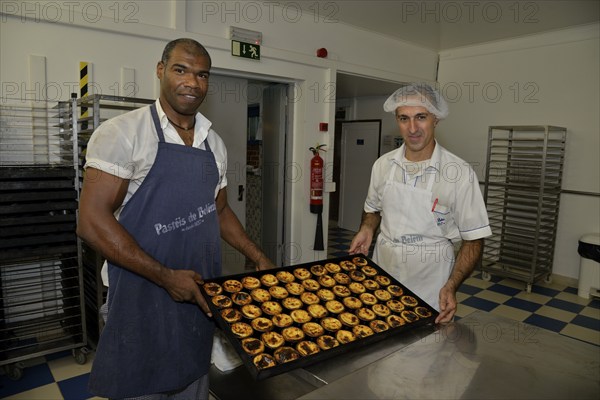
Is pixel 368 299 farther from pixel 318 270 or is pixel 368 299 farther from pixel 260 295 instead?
pixel 260 295

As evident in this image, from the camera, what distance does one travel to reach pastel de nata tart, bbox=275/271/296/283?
172 cm

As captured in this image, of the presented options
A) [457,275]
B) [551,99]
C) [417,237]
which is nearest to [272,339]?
[457,275]

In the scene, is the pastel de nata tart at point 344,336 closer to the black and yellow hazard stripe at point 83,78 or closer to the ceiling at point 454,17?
the black and yellow hazard stripe at point 83,78

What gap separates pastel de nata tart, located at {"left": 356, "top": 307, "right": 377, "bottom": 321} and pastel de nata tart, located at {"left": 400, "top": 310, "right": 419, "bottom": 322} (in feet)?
0.36

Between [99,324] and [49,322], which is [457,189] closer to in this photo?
[99,324]

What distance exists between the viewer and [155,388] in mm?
1542

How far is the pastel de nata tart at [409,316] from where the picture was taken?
155cm

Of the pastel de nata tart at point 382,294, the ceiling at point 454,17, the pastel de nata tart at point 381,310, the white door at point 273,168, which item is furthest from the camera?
the white door at point 273,168

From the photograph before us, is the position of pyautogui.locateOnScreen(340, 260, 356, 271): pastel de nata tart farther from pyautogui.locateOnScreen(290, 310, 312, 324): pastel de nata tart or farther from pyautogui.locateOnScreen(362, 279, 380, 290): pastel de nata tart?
pyautogui.locateOnScreen(290, 310, 312, 324): pastel de nata tart

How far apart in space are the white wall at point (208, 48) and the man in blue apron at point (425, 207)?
2265 mm

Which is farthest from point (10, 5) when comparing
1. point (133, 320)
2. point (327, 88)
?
point (327, 88)

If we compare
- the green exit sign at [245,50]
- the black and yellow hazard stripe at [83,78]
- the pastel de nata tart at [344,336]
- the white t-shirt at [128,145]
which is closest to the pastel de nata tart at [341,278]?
the pastel de nata tart at [344,336]

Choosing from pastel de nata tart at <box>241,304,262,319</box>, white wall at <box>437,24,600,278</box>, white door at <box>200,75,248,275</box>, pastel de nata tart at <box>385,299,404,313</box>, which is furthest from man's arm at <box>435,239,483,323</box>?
white wall at <box>437,24,600,278</box>

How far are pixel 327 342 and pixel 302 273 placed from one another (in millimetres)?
451
